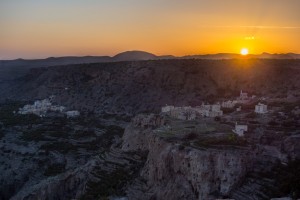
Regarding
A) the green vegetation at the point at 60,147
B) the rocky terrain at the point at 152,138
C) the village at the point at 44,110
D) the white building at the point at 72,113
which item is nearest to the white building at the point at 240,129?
the rocky terrain at the point at 152,138

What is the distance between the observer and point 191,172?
26.2 meters

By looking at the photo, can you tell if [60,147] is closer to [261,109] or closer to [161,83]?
[261,109]

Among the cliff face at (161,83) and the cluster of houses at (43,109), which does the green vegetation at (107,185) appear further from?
the cluster of houses at (43,109)

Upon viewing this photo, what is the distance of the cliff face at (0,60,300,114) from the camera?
69.3 m

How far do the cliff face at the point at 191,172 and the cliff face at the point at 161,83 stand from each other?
3425 centimetres

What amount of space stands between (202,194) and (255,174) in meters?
3.22

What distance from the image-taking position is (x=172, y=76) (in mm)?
80188

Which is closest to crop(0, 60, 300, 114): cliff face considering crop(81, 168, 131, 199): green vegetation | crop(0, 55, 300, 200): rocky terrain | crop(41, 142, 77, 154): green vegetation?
crop(0, 55, 300, 200): rocky terrain

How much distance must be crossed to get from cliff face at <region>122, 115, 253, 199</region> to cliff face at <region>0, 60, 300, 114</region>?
3425cm

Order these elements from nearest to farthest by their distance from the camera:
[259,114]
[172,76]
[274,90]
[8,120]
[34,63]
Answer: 1. [259,114]
2. [274,90]
3. [8,120]
4. [172,76]
5. [34,63]

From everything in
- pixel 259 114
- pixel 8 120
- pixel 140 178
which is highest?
pixel 259 114

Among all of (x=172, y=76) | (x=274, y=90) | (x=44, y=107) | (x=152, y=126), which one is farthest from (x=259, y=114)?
(x=44, y=107)

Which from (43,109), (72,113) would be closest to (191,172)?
(72,113)

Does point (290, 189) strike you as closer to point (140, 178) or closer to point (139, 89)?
point (140, 178)
